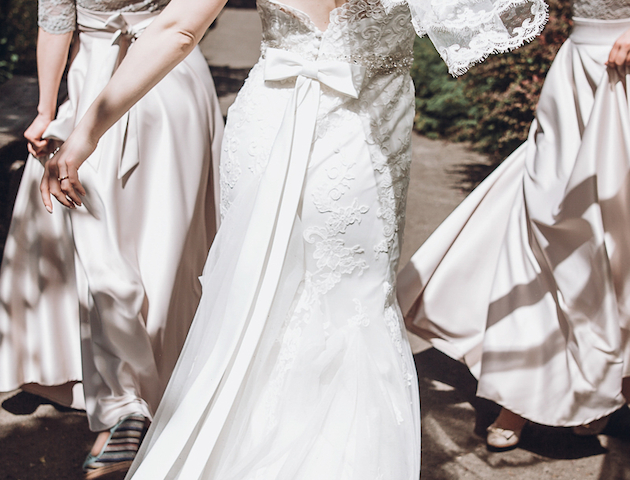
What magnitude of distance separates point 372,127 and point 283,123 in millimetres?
258

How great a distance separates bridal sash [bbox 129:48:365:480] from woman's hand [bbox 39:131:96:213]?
1.56 feet

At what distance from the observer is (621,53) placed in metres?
2.63

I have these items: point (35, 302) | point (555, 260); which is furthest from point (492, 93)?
point (35, 302)

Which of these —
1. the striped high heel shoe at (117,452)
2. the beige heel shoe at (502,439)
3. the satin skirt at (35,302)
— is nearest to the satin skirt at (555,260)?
the beige heel shoe at (502,439)

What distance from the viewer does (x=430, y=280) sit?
10.4 ft

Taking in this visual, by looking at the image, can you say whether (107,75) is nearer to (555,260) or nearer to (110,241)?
(110,241)

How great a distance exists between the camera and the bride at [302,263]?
1.83m

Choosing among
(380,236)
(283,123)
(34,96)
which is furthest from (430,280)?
(34,96)

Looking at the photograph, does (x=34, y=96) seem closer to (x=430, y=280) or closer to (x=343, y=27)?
(x=430, y=280)

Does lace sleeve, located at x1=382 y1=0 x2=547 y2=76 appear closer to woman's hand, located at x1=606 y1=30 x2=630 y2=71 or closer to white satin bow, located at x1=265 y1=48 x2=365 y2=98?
white satin bow, located at x1=265 y1=48 x2=365 y2=98

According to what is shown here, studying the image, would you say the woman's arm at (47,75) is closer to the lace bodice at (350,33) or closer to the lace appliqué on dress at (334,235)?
the lace bodice at (350,33)

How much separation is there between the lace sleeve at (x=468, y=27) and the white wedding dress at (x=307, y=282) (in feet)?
1.35

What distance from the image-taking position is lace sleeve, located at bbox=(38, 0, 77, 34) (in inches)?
109

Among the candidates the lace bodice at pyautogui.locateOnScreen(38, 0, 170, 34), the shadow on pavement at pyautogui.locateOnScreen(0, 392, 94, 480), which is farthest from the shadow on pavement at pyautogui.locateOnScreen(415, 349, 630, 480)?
the lace bodice at pyautogui.locateOnScreen(38, 0, 170, 34)
